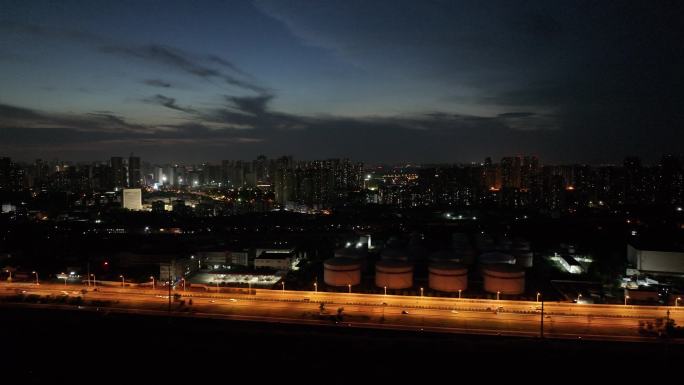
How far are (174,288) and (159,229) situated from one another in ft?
44.9

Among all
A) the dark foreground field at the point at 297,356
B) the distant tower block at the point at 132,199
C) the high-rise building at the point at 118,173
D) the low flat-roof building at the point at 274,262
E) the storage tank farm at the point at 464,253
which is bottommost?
the dark foreground field at the point at 297,356

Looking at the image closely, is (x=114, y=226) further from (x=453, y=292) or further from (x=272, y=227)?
(x=453, y=292)

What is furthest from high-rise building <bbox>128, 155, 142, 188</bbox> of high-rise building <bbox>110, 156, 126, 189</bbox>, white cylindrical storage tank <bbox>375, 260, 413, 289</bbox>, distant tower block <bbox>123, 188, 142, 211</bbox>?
white cylindrical storage tank <bbox>375, 260, 413, 289</bbox>

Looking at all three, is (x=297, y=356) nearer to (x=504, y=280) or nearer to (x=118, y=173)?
(x=504, y=280)

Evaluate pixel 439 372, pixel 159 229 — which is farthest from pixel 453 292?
pixel 159 229

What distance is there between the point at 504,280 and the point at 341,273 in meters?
4.02

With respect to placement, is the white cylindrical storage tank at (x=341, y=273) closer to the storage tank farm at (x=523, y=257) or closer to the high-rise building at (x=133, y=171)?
the storage tank farm at (x=523, y=257)

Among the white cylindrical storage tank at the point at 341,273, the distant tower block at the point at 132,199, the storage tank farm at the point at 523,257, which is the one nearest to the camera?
the white cylindrical storage tank at the point at 341,273

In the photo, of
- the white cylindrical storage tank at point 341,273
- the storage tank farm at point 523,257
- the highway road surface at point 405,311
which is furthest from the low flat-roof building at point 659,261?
the white cylindrical storage tank at point 341,273

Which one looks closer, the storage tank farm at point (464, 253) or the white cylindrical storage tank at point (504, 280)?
the white cylindrical storage tank at point (504, 280)

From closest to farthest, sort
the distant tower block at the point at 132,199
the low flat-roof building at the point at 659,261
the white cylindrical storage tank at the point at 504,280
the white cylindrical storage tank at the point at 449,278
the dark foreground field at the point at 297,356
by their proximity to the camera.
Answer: the dark foreground field at the point at 297,356
the white cylindrical storage tank at the point at 504,280
the white cylindrical storage tank at the point at 449,278
the low flat-roof building at the point at 659,261
the distant tower block at the point at 132,199

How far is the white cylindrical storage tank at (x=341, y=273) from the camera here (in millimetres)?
11789

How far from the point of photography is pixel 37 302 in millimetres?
10453

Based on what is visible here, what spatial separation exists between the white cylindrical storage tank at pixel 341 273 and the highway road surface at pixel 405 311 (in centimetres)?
149
